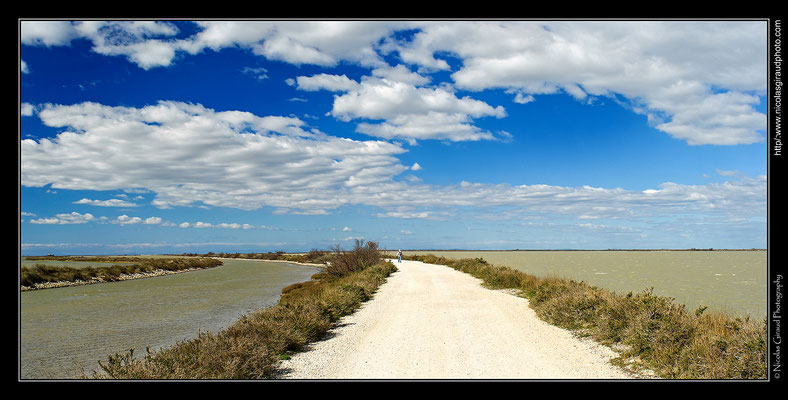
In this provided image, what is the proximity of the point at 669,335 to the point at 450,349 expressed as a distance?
4.45 meters

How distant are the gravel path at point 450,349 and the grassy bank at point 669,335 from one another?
19.3 inches

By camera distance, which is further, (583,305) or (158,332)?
(158,332)

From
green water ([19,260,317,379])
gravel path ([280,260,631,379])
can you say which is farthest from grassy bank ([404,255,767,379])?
green water ([19,260,317,379])

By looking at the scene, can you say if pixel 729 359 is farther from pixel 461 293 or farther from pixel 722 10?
pixel 461 293

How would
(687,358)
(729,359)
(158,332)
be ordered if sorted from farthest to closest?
(158,332), (687,358), (729,359)

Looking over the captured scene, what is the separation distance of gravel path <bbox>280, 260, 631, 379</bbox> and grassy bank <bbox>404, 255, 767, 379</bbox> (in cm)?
49

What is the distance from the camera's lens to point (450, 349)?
32.6 ft

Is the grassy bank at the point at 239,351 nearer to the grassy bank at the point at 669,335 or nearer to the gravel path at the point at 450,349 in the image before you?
the gravel path at the point at 450,349

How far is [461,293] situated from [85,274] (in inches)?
1846

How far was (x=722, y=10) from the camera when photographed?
5324mm

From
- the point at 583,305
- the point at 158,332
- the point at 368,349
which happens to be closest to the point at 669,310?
the point at 583,305

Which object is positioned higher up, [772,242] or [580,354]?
[772,242]

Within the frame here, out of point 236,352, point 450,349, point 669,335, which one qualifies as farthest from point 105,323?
point 669,335

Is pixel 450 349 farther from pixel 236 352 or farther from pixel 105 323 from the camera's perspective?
pixel 105 323
